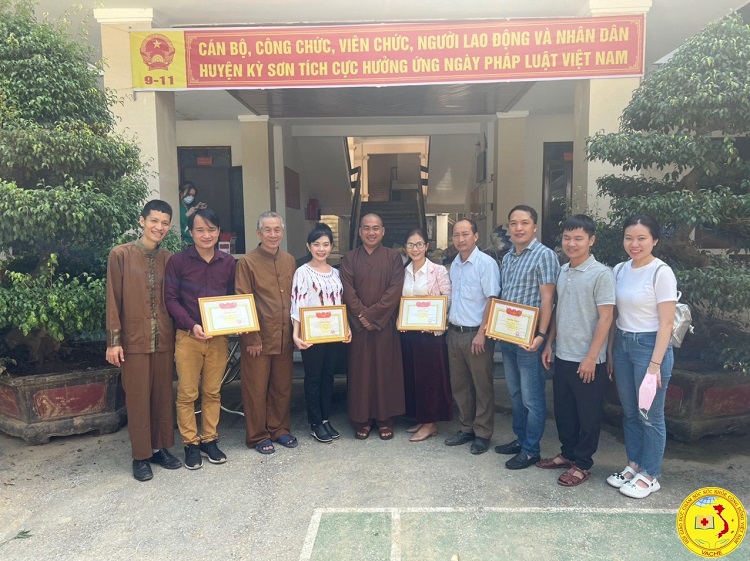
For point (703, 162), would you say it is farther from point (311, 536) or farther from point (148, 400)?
point (148, 400)

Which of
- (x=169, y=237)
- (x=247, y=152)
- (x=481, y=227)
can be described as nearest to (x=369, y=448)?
(x=169, y=237)

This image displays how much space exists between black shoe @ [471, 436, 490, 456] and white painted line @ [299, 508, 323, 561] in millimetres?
1230

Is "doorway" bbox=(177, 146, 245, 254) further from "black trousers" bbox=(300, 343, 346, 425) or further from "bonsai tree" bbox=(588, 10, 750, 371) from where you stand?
"bonsai tree" bbox=(588, 10, 750, 371)

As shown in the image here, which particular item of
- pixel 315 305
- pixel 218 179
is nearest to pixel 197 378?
pixel 315 305

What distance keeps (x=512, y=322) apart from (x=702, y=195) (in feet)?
5.36

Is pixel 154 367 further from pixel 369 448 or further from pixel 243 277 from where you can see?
pixel 369 448

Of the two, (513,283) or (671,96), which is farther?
(671,96)

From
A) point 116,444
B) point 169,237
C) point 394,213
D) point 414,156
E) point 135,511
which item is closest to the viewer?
point 135,511

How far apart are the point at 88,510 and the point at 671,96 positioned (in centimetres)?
457

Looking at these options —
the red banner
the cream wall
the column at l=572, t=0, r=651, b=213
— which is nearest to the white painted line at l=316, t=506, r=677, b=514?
the column at l=572, t=0, r=651, b=213

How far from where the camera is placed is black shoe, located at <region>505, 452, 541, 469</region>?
341 centimetres

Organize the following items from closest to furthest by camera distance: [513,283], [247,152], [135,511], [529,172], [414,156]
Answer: [135,511]
[513,283]
[247,152]
[529,172]
[414,156]

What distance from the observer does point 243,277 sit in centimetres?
354

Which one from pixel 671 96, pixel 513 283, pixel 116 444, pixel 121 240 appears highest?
pixel 671 96
